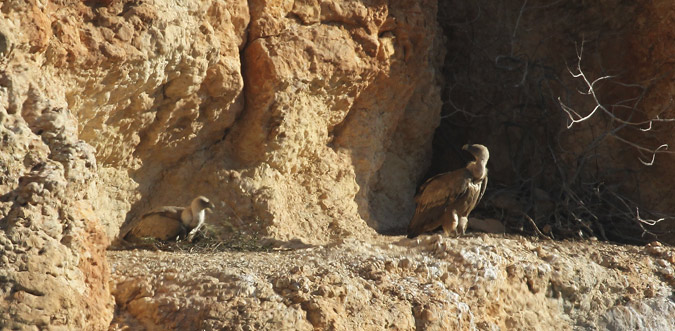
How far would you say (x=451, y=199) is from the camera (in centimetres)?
834

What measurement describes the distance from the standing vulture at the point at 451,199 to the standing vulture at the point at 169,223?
6.82ft

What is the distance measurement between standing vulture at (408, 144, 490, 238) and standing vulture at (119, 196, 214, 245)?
2.08m

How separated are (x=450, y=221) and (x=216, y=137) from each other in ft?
7.02

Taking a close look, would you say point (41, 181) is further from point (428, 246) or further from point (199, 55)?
point (428, 246)

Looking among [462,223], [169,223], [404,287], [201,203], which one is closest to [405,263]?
[404,287]

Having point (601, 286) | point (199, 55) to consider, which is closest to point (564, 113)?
point (601, 286)

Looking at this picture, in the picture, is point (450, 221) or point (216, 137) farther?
point (450, 221)

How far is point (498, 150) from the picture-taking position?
33.1 feet

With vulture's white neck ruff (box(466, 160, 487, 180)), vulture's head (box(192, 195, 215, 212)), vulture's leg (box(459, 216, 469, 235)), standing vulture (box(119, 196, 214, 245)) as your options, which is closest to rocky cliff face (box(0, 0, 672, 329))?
standing vulture (box(119, 196, 214, 245))

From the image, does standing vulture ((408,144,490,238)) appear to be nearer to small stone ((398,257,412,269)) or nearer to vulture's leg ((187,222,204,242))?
small stone ((398,257,412,269))

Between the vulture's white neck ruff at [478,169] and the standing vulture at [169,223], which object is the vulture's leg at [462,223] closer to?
the vulture's white neck ruff at [478,169]

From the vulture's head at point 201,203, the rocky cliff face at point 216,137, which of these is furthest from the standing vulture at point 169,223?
the rocky cliff face at point 216,137

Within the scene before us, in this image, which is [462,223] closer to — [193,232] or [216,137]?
[216,137]

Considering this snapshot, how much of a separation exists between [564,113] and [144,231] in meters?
4.47
